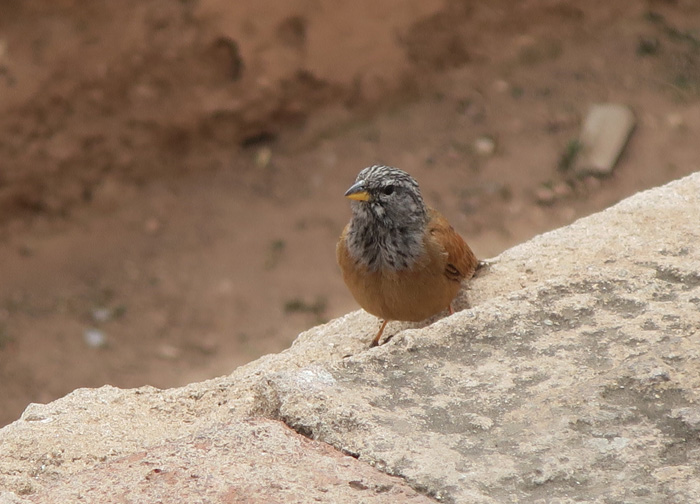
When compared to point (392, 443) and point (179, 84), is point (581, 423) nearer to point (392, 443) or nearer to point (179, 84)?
point (392, 443)

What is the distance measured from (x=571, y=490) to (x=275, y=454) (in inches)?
27.2

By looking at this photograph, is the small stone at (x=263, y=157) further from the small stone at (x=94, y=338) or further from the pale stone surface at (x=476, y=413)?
the pale stone surface at (x=476, y=413)

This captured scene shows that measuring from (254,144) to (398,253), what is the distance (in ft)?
16.0

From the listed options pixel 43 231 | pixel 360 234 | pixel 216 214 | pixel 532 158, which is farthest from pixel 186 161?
pixel 360 234

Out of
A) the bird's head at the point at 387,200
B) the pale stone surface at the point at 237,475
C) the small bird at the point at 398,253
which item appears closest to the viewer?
the pale stone surface at the point at 237,475

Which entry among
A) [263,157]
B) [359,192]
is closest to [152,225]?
[263,157]

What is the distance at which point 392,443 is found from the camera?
2.28m

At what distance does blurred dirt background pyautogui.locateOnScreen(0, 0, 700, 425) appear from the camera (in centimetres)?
727

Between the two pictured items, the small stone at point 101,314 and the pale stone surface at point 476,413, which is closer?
the pale stone surface at point 476,413

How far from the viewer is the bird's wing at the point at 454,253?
13.0 ft

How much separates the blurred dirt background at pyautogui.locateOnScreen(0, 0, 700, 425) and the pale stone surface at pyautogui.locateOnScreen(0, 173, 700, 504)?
4178mm

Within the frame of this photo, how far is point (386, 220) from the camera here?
13.4 ft

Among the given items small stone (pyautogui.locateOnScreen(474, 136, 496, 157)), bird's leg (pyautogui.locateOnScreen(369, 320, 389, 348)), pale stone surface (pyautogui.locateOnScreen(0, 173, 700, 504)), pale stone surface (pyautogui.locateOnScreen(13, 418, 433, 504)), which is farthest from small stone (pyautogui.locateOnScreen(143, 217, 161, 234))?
pale stone surface (pyautogui.locateOnScreen(13, 418, 433, 504))

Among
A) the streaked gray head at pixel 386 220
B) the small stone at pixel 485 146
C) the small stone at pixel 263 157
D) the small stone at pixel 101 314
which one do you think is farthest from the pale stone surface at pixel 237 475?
the small stone at pixel 485 146
